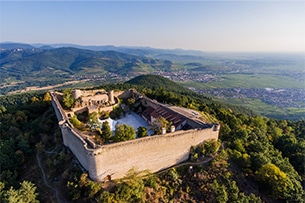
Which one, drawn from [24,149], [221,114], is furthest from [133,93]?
[24,149]

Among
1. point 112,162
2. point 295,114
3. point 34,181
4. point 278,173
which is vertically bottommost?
point 295,114

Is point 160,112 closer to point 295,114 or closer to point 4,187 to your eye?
point 4,187

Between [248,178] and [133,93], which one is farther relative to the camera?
[133,93]

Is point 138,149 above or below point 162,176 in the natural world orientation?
above

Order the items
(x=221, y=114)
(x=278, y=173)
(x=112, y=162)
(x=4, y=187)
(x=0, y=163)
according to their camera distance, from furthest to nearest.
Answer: (x=221, y=114)
(x=0, y=163)
(x=278, y=173)
(x=4, y=187)
(x=112, y=162)

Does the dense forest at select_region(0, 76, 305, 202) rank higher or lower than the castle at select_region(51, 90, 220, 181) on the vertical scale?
lower

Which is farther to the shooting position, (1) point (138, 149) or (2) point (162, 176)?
(2) point (162, 176)

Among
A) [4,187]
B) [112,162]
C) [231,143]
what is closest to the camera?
[112,162]

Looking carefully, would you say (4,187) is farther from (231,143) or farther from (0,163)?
(231,143)

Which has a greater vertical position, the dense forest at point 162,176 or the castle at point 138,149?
the castle at point 138,149

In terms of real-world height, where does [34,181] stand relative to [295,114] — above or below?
above
